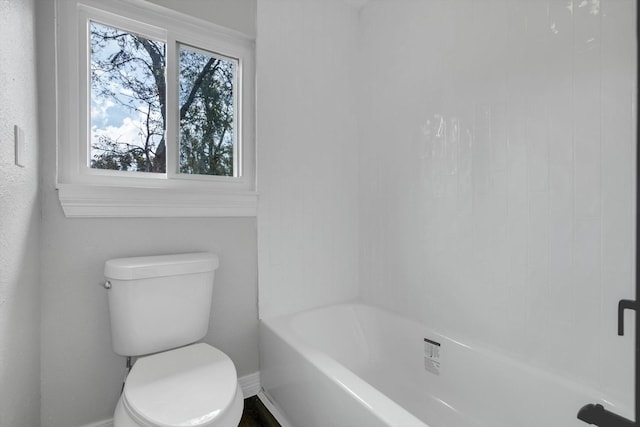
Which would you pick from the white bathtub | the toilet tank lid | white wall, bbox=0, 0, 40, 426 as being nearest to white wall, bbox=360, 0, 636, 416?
the white bathtub

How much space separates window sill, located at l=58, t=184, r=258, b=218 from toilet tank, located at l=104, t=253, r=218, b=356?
22 centimetres

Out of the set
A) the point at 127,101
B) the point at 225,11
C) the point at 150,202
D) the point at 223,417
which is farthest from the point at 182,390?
the point at 225,11

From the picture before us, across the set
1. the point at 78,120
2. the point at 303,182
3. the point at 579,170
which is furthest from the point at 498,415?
the point at 78,120

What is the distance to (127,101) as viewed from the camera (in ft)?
5.05

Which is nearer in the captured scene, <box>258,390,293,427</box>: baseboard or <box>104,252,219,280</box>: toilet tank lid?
<box>104,252,219,280</box>: toilet tank lid

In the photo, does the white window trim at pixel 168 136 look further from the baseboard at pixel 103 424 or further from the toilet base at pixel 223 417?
the baseboard at pixel 103 424

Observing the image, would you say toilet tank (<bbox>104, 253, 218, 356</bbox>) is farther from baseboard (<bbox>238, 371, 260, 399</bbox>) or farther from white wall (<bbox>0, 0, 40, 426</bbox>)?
baseboard (<bbox>238, 371, 260, 399</bbox>)

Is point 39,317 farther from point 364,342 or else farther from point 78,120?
point 364,342

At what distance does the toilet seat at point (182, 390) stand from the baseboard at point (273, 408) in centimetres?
54

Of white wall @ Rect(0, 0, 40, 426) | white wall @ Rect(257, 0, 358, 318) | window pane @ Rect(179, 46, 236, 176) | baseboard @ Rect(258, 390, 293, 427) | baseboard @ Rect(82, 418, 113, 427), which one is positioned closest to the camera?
white wall @ Rect(0, 0, 40, 426)

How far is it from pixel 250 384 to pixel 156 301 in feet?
Result: 2.66

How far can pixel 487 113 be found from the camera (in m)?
1.44

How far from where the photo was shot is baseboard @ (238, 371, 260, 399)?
1.76m

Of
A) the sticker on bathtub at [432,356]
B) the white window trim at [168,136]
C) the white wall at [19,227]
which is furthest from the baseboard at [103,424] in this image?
the sticker on bathtub at [432,356]
